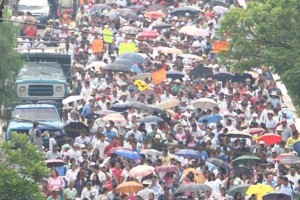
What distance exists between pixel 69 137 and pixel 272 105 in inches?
224

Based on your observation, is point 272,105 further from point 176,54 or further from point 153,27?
point 153,27

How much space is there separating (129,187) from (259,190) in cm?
261

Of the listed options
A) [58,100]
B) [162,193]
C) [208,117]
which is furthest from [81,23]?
[162,193]

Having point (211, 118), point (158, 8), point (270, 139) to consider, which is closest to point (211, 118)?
point (211, 118)

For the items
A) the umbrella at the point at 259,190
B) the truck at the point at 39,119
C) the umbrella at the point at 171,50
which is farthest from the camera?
the umbrella at the point at 171,50

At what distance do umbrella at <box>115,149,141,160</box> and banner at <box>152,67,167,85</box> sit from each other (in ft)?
27.7

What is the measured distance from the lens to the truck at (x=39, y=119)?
180 feet

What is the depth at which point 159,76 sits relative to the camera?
199 ft

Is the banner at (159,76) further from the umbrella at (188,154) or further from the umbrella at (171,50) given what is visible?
the umbrella at (188,154)

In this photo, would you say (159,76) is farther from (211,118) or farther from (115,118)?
(115,118)

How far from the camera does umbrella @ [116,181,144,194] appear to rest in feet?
162

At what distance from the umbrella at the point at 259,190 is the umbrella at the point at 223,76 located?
11.7 meters

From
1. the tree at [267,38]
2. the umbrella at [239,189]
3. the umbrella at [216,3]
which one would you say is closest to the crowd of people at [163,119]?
the umbrella at [239,189]

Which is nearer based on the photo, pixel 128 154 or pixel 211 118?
pixel 128 154
